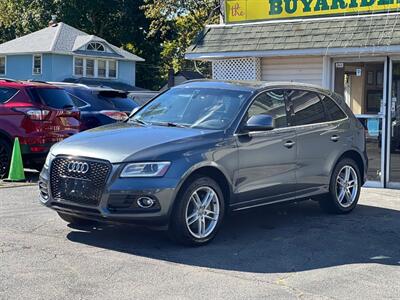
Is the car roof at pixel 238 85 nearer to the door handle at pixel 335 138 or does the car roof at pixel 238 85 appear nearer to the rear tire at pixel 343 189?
the door handle at pixel 335 138

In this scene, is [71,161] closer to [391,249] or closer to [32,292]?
[32,292]

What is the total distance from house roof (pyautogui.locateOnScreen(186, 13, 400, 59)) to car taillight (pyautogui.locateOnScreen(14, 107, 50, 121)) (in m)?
3.43

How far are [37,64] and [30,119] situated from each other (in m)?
26.6

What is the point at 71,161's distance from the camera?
6.42m

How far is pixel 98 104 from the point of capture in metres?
14.0

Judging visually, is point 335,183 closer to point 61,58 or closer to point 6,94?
point 6,94

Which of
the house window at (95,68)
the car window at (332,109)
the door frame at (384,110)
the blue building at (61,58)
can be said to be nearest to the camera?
the car window at (332,109)

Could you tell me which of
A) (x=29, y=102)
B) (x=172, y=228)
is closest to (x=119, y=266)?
(x=172, y=228)

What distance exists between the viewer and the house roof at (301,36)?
36.4 ft

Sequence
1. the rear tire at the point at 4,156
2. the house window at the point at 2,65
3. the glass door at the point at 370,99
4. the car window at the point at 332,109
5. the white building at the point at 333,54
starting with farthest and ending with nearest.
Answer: the house window at the point at 2,65, the glass door at the point at 370,99, the white building at the point at 333,54, the rear tire at the point at 4,156, the car window at the point at 332,109

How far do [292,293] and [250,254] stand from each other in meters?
1.26

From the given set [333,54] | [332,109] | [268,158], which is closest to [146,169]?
[268,158]

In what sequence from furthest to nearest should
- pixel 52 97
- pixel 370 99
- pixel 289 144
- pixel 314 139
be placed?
pixel 370 99
pixel 52 97
pixel 314 139
pixel 289 144

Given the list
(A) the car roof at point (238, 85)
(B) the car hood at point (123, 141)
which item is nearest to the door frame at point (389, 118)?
(A) the car roof at point (238, 85)
